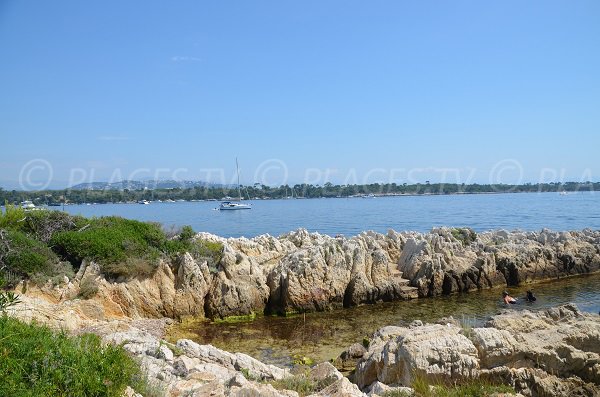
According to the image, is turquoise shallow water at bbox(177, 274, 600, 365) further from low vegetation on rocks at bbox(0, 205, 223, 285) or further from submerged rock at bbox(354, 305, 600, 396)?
low vegetation on rocks at bbox(0, 205, 223, 285)

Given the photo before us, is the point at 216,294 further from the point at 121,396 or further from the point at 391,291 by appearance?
the point at 121,396

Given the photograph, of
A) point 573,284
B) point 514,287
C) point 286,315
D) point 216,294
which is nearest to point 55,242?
point 216,294

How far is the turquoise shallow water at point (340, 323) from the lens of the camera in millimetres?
14102

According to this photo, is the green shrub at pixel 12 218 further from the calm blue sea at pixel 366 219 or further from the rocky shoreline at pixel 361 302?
the calm blue sea at pixel 366 219

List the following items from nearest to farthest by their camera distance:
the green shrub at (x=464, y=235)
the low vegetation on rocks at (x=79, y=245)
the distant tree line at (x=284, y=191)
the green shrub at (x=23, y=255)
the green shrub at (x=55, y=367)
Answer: the green shrub at (x=55, y=367) < the green shrub at (x=23, y=255) < the low vegetation on rocks at (x=79, y=245) < the green shrub at (x=464, y=235) < the distant tree line at (x=284, y=191)

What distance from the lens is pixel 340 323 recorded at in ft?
55.4

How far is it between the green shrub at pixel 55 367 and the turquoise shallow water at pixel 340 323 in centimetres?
814

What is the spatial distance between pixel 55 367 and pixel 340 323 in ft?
43.1

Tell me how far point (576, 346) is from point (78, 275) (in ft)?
49.6

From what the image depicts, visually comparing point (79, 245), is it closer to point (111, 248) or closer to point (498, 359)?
point (111, 248)

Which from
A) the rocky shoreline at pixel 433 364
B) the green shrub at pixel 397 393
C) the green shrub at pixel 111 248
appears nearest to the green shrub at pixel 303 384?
the rocky shoreline at pixel 433 364

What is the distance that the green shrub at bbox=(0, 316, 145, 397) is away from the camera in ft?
14.8

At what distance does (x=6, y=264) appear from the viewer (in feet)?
47.7

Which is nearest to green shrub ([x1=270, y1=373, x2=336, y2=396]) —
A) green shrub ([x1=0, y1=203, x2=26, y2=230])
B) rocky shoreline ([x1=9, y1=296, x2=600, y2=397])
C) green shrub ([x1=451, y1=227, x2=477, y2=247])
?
rocky shoreline ([x1=9, y1=296, x2=600, y2=397])
